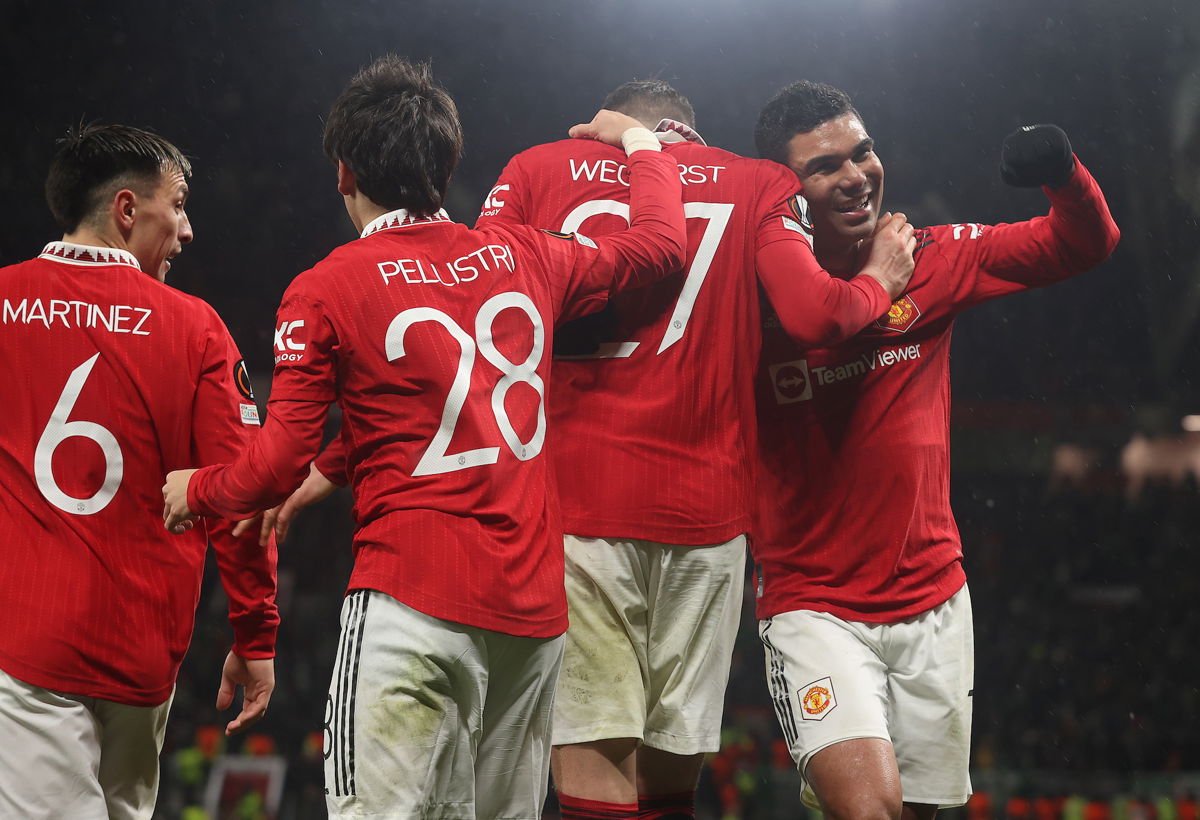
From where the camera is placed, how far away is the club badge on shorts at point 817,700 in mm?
2412

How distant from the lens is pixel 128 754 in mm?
2258

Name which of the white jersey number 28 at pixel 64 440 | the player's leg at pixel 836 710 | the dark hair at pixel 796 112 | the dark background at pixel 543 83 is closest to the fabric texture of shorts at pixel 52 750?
the white jersey number 28 at pixel 64 440

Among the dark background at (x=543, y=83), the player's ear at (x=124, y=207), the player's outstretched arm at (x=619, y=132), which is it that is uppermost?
the dark background at (x=543, y=83)

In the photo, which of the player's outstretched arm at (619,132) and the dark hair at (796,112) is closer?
the player's outstretched arm at (619,132)

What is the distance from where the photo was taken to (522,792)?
1922 mm

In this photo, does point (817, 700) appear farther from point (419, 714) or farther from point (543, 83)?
point (543, 83)

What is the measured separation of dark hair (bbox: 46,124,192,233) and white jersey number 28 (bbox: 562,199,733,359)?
0.94m

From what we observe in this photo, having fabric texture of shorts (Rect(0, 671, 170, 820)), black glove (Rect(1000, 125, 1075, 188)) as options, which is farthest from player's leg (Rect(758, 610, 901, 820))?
fabric texture of shorts (Rect(0, 671, 170, 820))

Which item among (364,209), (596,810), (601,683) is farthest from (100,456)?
(596,810)

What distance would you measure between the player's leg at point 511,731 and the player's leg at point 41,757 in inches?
32.6

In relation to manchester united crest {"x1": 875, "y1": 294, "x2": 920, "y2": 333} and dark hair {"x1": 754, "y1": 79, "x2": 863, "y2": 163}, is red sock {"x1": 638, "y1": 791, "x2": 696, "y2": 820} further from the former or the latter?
dark hair {"x1": 754, "y1": 79, "x2": 863, "y2": 163}

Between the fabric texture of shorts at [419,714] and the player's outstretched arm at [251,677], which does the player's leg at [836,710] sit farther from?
the player's outstretched arm at [251,677]

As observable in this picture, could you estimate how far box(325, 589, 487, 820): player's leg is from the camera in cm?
178

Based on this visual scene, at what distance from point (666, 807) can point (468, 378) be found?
44.4 inches
